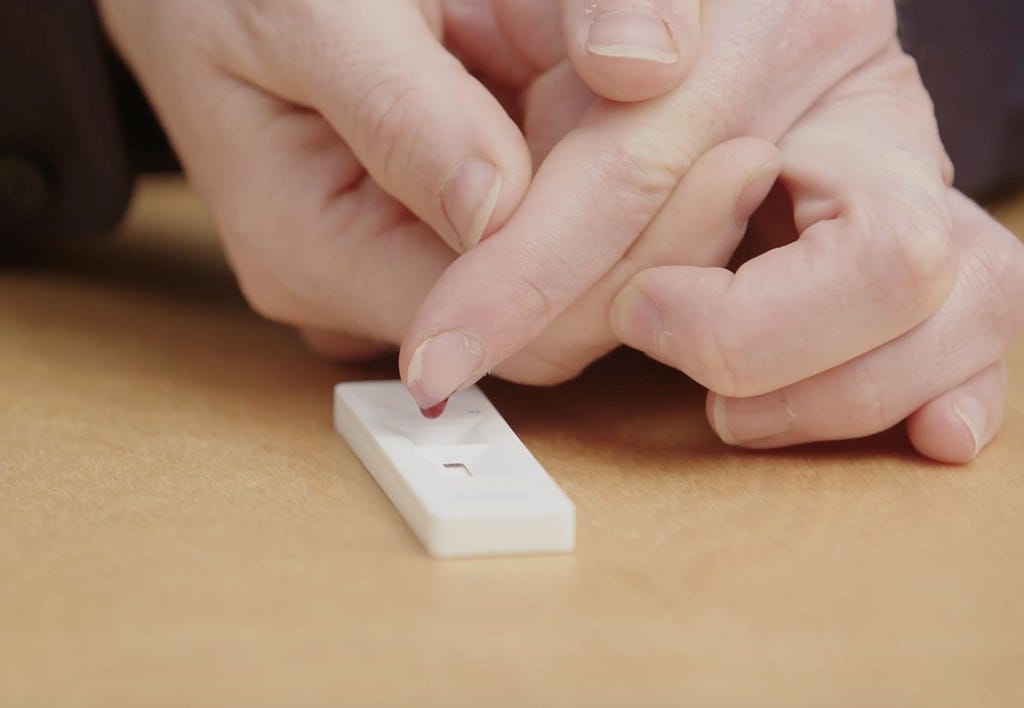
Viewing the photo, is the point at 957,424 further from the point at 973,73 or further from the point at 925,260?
the point at 973,73

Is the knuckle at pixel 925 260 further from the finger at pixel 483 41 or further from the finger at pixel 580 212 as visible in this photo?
the finger at pixel 483 41

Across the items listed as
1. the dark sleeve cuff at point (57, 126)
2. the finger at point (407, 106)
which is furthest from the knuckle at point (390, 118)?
the dark sleeve cuff at point (57, 126)

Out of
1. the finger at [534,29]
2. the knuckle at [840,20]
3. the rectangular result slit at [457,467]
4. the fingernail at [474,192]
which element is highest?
the finger at [534,29]

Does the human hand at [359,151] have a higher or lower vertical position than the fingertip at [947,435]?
higher

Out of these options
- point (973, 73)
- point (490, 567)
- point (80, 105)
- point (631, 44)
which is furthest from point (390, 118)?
point (973, 73)

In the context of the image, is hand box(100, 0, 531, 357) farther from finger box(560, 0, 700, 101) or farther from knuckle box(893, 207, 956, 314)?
knuckle box(893, 207, 956, 314)

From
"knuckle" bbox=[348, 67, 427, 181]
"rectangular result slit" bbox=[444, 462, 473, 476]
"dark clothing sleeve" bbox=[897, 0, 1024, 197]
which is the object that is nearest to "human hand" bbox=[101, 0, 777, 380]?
"knuckle" bbox=[348, 67, 427, 181]
